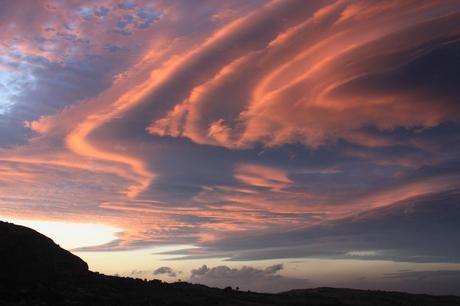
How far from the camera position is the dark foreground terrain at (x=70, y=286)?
2186 inches

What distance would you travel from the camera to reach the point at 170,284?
3469 inches

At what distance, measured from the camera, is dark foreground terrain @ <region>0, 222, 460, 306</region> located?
182ft

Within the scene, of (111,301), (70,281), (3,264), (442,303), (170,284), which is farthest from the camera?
(442,303)

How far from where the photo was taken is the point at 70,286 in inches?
2502

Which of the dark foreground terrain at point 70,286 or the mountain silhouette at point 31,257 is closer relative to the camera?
the dark foreground terrain at point 70,286

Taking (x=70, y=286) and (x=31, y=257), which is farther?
(x=31, y=257)

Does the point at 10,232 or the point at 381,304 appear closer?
the point at 10,232

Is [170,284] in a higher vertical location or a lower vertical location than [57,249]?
lower

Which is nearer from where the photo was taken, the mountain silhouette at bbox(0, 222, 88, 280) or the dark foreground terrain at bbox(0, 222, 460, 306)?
the dark foreground terrain at bbox(0, 222, 460, 306)

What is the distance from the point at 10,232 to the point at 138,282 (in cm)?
2575

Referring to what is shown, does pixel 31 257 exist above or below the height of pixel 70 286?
above

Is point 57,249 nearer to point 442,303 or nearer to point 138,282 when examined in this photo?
point 138,282

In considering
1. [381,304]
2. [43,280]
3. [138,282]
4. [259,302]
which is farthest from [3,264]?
[381,304]

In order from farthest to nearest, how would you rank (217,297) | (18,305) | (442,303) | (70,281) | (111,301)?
1. (442,303)
2. (217,297)
3. (70,281)
4. (111,301)
5. (18,305)
